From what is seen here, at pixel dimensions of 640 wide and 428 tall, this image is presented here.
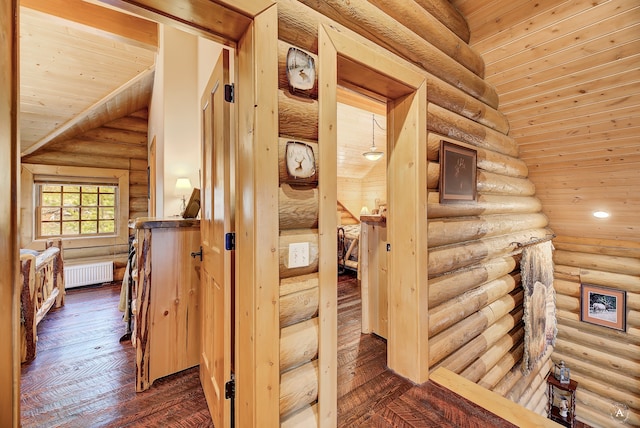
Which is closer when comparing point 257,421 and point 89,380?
point 257,421

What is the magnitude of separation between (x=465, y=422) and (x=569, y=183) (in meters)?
3.33

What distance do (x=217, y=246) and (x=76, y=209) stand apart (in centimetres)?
502

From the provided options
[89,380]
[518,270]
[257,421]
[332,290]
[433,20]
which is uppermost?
[433,20]

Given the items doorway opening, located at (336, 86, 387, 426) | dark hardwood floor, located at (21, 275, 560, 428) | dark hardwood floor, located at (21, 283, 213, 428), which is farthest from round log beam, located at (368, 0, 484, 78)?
dark hardwood floor, located at (21, 283, 213, 428)

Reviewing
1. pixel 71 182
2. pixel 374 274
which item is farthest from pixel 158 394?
pixel 71 182

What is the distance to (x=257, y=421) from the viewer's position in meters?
1.17

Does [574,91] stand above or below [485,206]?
above

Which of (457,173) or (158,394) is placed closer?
(158,394)

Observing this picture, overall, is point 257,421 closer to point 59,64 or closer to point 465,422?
point 465,422

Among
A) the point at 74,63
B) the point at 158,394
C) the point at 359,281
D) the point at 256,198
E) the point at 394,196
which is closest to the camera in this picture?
the point at 256,198

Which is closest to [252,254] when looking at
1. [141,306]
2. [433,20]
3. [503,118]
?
[141,306]

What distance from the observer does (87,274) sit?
4508 millimetres

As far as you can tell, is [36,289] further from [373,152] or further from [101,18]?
[373,152]

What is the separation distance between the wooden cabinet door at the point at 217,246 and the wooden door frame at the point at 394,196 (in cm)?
49
